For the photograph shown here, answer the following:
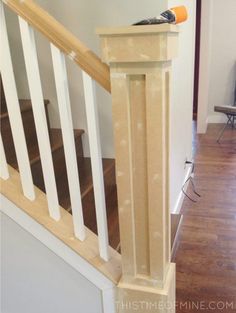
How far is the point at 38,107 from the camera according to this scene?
38.7 inches

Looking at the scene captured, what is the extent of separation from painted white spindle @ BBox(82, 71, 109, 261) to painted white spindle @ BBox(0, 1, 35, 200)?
0.82 feet

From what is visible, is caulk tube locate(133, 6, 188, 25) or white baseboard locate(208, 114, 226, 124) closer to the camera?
caulk tube locate(133, 6, 188, 25)

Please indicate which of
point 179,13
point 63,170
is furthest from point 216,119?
point 179,13

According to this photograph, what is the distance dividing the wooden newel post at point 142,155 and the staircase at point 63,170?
1.20ft

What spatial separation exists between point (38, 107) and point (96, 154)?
0.24 meters

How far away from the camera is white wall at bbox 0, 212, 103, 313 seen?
116 centimetres

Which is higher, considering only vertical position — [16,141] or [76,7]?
[76,7]

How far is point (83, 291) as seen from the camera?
118cm

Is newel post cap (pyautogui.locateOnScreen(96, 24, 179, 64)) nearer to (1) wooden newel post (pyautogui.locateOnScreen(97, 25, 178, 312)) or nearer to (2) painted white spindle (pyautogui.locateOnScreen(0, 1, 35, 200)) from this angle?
(1) wooden newel post (pyautogui.locateOnScreen(97, 25, 178, 312))

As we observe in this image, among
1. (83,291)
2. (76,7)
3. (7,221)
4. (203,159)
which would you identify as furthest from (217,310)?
(203,159)

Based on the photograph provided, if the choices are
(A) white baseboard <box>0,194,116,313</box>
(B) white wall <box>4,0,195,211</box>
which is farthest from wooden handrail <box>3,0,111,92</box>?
(B) white wall <box>4,0,195,211</box>

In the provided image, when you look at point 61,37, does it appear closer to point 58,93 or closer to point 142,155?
point 58,93

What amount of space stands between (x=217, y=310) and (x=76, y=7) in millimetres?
1843

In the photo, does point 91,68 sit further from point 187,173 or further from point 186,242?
point 187,173
